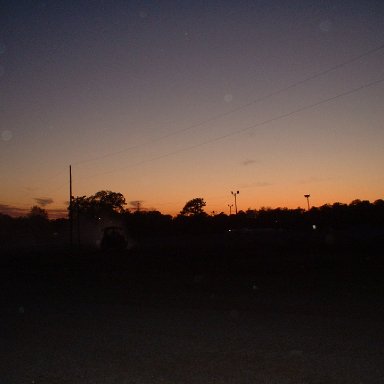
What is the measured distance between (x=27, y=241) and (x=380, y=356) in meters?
75.6

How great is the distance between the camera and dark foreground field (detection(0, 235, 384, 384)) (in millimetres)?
5902

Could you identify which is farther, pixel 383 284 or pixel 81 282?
pixel 81 282

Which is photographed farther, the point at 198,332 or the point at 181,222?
the point at 181,222

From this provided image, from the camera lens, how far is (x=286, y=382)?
5.43 metres

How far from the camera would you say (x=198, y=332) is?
8172mm

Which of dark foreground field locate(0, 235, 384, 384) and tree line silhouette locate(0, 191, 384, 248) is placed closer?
dark foreground field locate(0, 235, 384, 384)

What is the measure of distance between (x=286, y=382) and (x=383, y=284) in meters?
9.56

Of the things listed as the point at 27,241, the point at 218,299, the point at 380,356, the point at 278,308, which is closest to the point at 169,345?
the point at 380,356

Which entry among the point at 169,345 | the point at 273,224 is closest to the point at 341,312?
the point at 169,345

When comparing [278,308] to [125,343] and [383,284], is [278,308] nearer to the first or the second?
[125,343]

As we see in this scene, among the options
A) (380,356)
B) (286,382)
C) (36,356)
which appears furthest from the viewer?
(36,356)

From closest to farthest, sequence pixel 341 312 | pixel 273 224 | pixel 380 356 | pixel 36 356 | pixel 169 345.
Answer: pixel 380 356, pixel 36 356, pixel 169 345, pixel 341 312, pixel 273 224

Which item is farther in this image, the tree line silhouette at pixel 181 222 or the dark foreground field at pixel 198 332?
the tree line silhouette at pixel 181 222

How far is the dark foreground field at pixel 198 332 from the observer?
19.4ft
